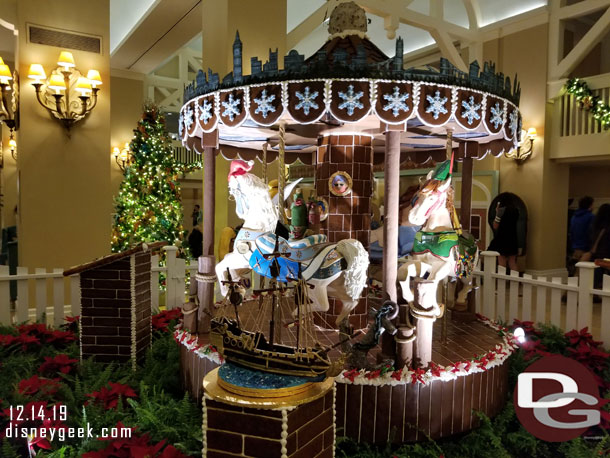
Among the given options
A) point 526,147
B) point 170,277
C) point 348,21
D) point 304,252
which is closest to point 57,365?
point 170,277

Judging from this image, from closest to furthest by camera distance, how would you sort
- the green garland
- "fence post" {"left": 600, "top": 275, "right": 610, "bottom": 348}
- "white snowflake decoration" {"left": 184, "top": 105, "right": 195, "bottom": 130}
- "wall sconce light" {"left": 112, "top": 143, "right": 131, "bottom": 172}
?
"white snowflake decoration" {"left": 184, "top": 105, "right": 195, "bottom": 130}, "fence post" {"left": 600, "top": 275, "right": 610, "bottom": 348}, the green garland, "wall sconce light" {"left": 112, "top": 143, "right": 131, "bottom": 172}

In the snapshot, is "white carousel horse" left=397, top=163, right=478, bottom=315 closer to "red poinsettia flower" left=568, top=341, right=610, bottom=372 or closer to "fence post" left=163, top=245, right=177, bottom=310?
"red poinsettia flower" left=568, top=341, right=610, bottom=372

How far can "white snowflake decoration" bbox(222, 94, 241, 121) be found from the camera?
10.8 feet

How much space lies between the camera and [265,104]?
3166 millimetres

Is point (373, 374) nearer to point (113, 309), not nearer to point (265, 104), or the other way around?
point (265, 104)

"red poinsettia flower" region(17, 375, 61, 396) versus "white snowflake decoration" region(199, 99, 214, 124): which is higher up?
"white snowflake decoration" region(199, 99, 214, 124)

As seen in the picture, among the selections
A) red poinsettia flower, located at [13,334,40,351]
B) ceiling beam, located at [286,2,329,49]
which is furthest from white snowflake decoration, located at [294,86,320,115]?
ceiling beam, located at [286,2,329,49]

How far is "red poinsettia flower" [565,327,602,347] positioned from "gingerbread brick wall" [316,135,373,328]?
89.2 inches

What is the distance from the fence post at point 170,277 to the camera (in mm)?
5797

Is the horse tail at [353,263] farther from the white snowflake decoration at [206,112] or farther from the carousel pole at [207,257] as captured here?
the white snowflake decoration at [206,112]

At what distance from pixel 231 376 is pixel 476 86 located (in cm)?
254

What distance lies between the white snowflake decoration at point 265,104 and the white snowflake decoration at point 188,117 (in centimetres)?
80

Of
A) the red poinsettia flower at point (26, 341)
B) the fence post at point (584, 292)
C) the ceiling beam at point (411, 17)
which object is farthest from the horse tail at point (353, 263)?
the ceiling beam at point (411, 17)

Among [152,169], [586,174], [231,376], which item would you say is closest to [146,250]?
[231,376]
